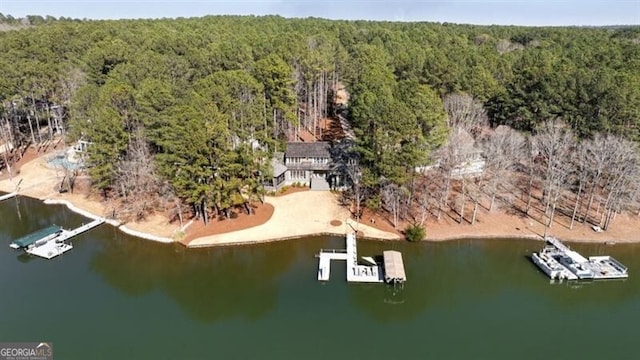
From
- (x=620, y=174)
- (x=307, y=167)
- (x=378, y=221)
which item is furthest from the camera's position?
(x=307, y=167)

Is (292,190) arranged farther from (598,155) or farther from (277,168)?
(598,155)

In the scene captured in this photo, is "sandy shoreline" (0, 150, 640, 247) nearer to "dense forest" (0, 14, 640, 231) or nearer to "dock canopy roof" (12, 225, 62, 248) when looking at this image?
"dense forest" (0, 14, 640, 231)

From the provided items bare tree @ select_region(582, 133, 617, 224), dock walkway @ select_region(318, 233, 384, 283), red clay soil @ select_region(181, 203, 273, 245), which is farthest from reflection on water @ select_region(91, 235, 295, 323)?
bare tree @ select_region(582, 133, 617, 224)

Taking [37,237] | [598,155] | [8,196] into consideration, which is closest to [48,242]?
[37,237]

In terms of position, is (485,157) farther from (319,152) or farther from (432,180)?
(319,152)

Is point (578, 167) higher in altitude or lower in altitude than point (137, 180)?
higher

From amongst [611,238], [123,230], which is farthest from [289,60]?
[611,238]

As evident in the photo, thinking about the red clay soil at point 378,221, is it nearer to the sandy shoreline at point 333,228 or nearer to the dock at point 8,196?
the sandy shoreline at point 333,228
